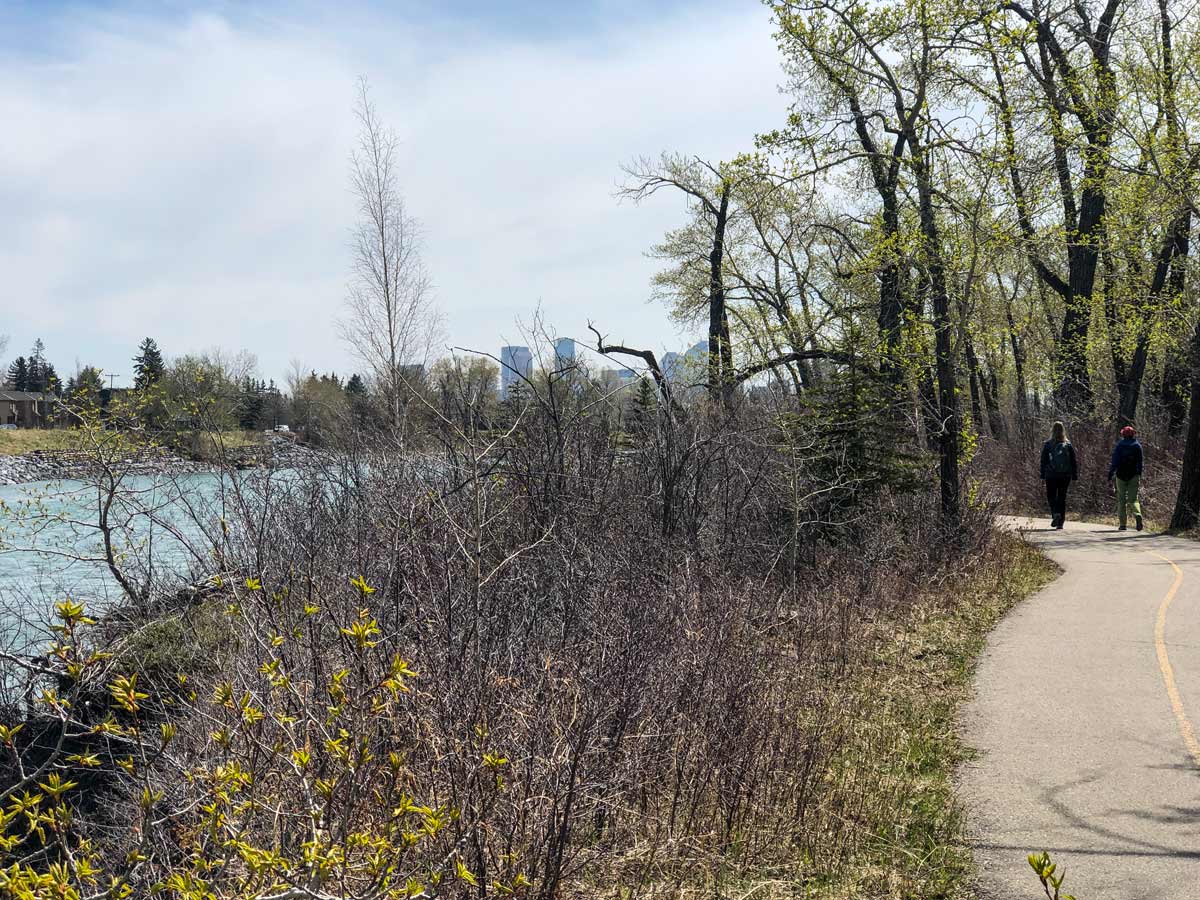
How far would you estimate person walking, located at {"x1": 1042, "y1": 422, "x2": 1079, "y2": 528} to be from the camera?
1925cm

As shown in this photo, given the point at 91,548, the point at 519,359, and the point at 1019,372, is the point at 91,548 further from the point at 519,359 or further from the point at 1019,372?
the point at 1019,372

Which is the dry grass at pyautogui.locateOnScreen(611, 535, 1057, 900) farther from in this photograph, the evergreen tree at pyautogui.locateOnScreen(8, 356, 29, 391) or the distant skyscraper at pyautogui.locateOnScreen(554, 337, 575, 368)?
the evergreen tree at pyautogui.locateOnScreen(8, 356, 29, 391)

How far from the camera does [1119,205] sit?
22.5m

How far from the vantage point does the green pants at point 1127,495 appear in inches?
752

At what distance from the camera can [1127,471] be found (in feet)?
61.9

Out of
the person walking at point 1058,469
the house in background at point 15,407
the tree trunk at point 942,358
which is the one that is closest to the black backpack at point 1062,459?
the person walking at point 1058,469

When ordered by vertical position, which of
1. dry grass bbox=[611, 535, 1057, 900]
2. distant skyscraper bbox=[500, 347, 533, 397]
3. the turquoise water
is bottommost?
dry grass bbox=[611, 535, 1057, 900]

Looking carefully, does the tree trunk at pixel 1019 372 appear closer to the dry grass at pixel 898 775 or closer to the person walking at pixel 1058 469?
the person walking at pixel 1058 469

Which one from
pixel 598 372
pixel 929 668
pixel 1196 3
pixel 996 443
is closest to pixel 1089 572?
pixel 929 668

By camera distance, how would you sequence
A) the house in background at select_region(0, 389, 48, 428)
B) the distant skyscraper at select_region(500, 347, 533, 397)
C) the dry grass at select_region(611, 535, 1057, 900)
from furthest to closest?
the house in background at select_region(0, 389, 48, 428) → the distant skyscraper at select_region(500, 347, 533, 397) → the dry grass at select_region(611, 535, 1057, 900)

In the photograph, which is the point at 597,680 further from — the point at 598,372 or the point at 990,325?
the point at 990,325

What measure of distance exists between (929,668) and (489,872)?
6.02m

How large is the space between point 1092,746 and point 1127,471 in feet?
45.1

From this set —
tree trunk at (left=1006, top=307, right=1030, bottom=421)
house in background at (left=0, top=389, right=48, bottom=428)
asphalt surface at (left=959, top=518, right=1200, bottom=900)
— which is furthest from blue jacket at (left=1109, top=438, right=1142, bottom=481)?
house in background at (left=0, top=389, right=48, bottom=428)
